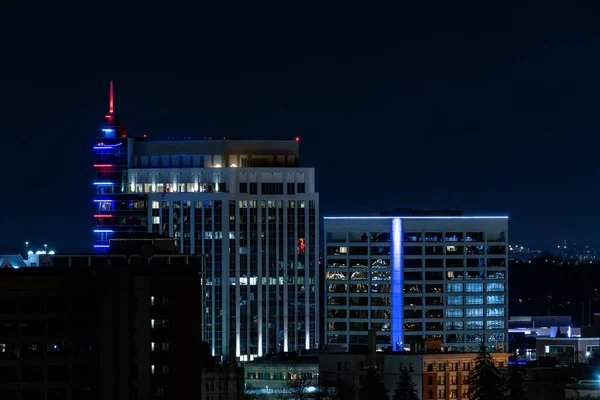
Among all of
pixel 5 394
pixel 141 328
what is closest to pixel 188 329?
pixel 141 328

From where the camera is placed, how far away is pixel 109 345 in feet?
557

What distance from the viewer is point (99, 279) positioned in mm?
171000

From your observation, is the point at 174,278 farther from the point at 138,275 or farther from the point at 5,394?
the point at 5,394

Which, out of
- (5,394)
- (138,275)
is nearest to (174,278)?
(138,275)

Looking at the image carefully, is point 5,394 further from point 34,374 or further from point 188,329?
point 188,329

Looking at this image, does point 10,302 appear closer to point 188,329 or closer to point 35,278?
point 35,278

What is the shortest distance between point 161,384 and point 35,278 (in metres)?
12.7

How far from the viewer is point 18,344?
170375mm

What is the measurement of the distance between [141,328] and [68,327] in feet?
19.0

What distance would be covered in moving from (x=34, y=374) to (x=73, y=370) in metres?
3.01

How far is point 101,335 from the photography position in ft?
558

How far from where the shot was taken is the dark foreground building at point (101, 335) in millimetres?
169250

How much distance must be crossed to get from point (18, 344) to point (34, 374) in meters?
2.63

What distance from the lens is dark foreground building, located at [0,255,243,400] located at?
169 meters
